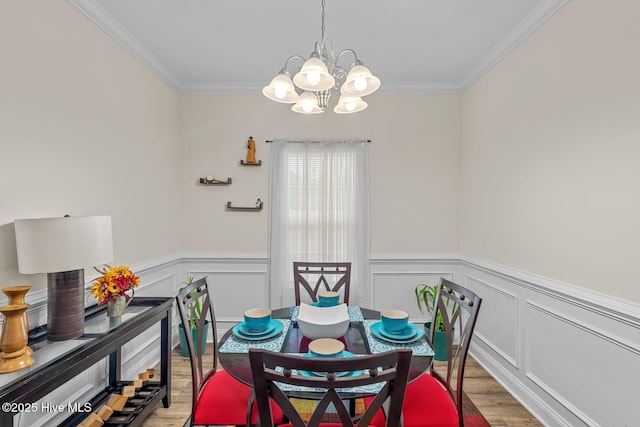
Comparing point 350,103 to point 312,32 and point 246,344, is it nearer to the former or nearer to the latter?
point 312,32

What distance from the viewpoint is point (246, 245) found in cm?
338

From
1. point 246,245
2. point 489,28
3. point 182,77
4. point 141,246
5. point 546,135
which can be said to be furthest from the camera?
point 246,245

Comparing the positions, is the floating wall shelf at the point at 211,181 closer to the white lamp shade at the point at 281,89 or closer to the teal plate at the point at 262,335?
the white lamp shade at the point at 281,89

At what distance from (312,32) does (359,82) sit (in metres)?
1.13

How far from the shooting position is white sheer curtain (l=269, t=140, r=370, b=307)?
3.29 m

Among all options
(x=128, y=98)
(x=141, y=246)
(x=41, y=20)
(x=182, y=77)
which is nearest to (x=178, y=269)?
(x=141, y=246)

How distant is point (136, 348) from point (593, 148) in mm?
3542

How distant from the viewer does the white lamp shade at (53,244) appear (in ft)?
4.56

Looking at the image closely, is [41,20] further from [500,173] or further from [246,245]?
[500,173]

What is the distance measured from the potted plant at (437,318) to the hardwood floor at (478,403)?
260 millimetres

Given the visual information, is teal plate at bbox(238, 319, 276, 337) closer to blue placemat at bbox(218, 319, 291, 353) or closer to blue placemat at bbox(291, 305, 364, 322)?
blue placemat at bbox(218, 319, 291, 353)

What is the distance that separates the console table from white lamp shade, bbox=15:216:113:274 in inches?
15.3

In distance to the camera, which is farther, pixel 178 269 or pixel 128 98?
pixel 178 269

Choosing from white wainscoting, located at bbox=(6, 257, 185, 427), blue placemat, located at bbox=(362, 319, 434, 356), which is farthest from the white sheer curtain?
blue placemat, located at bbox=(362, 319, 434, 356)
